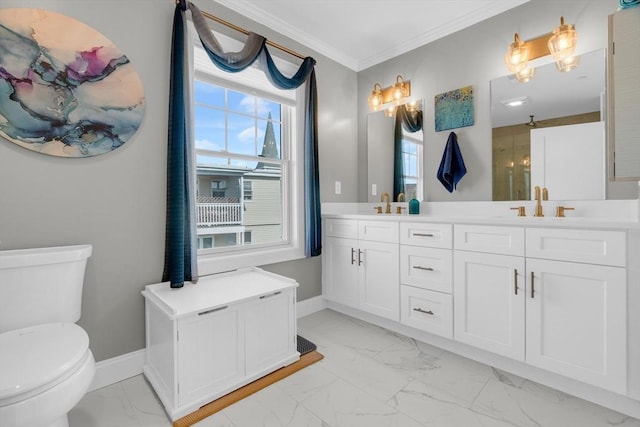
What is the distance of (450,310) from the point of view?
207 cm

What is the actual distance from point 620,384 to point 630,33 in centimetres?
173

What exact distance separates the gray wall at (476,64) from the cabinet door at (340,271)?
2.92ft

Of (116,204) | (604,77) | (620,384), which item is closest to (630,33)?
(604,77)

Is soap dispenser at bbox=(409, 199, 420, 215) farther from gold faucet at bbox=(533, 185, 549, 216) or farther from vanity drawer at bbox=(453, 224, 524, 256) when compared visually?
gold faucet at bbox=(533, 185, 549, 216)

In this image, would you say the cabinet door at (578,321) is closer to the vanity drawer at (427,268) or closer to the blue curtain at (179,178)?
the vanity drawer at (427,268)

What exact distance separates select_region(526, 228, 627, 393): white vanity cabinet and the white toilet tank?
245 centimetres

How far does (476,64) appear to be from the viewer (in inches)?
98.9

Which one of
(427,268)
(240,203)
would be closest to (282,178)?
(240,203)

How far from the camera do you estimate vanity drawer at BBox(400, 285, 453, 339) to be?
2.08 m

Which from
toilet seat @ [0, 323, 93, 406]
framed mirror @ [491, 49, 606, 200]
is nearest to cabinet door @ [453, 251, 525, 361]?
framed mirror @ [491, 49, 606, 200]

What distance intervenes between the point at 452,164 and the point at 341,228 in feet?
3.59

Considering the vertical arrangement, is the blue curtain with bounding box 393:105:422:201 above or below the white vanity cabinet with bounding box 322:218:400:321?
above

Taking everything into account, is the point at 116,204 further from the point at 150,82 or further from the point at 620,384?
the point at 620,384

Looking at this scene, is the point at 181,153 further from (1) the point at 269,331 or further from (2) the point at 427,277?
(2) the point at 427,277
